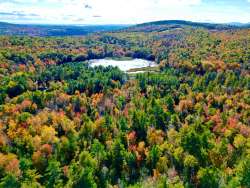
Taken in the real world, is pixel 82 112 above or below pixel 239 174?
below

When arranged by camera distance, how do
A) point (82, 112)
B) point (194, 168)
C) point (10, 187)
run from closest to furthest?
point (10, 187) → point (194, 168) → point (82, 112)

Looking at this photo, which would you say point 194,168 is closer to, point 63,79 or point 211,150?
point 211,150

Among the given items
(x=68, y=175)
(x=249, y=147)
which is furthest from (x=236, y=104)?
(x=68, y=175)

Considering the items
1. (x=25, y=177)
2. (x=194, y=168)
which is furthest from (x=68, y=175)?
(x=194, y=168)

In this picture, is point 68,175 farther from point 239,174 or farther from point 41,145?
point 239,174

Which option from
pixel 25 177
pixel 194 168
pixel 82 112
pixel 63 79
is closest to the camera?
pixel 25 177

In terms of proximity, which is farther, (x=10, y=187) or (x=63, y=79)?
(x=63, y=79)
